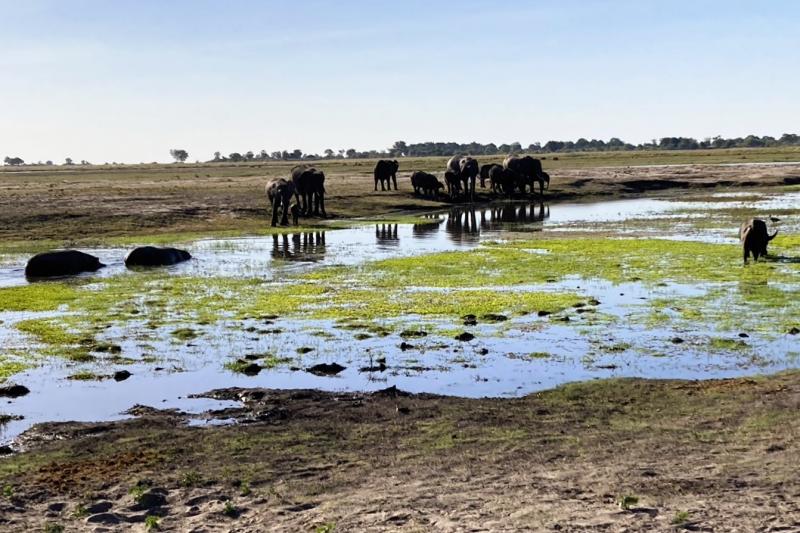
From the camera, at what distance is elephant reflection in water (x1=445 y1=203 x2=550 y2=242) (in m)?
36.0

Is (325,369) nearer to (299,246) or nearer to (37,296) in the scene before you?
(37,296)

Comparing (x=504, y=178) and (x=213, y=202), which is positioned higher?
(x=504, y=178)

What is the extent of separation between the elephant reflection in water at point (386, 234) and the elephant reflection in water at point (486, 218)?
→ 194cm

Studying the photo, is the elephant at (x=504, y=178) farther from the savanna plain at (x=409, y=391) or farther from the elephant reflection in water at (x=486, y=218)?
the savanna plain at (x=409, y=391)

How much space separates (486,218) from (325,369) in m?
30.5

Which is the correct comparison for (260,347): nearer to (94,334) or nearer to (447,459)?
(94,334)

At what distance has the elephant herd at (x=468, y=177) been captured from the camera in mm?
52938

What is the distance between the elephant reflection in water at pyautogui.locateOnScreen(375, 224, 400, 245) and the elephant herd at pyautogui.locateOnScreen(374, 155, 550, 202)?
14134 mm

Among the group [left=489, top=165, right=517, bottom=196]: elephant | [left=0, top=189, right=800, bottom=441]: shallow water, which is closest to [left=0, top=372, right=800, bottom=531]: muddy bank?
[left=0, top=189, right=800, bottom=441]: shallow water

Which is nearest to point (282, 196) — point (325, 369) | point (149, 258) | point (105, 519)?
point (149, 258)

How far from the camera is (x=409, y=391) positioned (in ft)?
Result: 40.6

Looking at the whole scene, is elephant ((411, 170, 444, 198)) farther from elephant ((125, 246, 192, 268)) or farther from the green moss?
the green moss

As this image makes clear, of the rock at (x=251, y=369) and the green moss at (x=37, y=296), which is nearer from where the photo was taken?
the rock at (x=251, y=369)

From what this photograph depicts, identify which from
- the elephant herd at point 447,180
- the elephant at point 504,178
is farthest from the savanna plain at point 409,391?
the elephant at point 504,178
